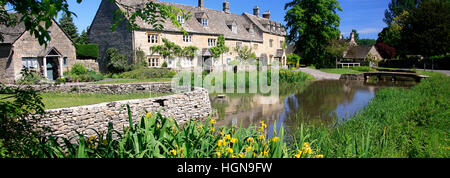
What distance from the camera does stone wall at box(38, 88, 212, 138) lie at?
334 inches

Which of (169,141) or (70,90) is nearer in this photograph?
(169,141)

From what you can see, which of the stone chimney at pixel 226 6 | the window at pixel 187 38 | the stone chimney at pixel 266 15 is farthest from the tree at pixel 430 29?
the window at pixel 187 38

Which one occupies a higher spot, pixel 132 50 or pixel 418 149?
pixel 132 50

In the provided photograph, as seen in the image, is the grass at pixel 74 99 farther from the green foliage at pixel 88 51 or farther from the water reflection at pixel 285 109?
the green foliage at pixel 88 51

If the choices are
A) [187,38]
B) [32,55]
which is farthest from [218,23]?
[32,55]

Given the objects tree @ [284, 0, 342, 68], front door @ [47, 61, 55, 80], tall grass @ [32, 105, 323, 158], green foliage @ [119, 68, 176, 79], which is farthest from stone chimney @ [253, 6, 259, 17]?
tall grass @ [32, 105, 323, 158]

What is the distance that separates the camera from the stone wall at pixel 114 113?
8.48 metres

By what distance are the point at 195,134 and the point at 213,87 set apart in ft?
55.6

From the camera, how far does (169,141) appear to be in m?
4.87

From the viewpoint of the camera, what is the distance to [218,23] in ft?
122
